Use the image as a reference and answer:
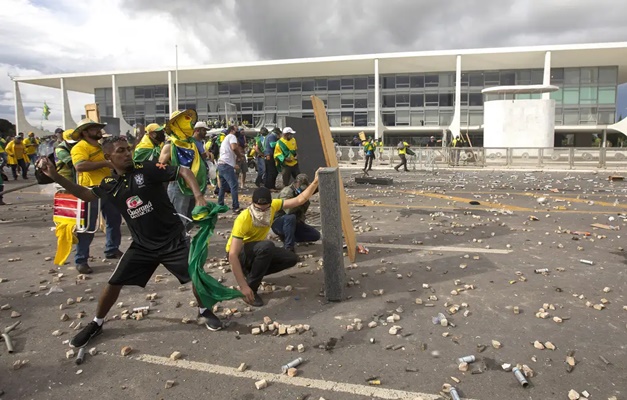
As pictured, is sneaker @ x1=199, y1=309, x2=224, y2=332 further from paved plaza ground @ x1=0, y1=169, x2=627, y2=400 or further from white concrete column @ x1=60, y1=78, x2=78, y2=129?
white concrete column @ x1=60, y1=78, x2=78, y2=129

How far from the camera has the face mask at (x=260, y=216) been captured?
14.5 ft

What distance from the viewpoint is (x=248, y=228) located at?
4434mm

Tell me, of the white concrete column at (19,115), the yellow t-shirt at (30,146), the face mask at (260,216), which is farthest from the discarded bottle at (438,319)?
the white concrete column at (19,115)

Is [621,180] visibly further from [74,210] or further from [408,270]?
[74,210]

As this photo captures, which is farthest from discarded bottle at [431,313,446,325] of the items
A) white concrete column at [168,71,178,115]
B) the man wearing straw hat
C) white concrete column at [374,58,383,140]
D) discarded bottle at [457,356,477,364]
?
white concrete column at [168,71,178,115]

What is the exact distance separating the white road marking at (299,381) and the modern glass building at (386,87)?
141 ft

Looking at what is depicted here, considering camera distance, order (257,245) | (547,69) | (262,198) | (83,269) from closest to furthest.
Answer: (262,198) < (257,245) < (83,269) < (547,69)

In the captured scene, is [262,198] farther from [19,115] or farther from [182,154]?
[19,115]

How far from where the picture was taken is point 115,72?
50.4 meters

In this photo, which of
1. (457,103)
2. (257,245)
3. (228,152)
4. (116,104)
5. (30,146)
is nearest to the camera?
(257,245)

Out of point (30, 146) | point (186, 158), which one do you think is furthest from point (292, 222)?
point (30, 146)

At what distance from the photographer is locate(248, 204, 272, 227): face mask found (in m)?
4.42

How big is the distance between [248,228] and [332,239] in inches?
33.8

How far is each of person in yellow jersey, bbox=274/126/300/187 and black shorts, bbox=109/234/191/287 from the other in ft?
24.5
